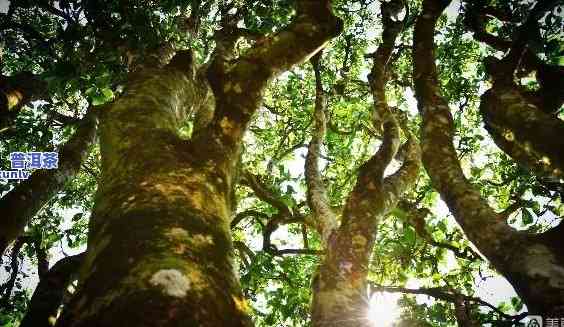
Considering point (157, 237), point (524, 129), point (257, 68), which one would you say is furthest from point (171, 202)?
point (524, 129)

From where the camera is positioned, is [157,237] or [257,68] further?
[257,68]

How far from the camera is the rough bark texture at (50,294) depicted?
5133 mm

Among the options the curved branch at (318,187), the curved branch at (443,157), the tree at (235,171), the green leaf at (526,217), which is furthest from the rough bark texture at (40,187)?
the green leaf at (526,217)

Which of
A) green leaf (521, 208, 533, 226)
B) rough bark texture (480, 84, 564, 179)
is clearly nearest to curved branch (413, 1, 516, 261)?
rough bark texture (480, 84, 564, 179)

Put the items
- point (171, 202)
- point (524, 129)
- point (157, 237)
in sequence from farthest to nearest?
point (524, 129) → point (171, 202) → point (157, 237)

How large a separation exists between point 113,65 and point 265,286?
6.11 meters

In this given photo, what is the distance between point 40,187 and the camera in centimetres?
646

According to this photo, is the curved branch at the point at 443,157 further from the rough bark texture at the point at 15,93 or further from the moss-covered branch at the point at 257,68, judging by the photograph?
the rough bark texture at the point at 15,93

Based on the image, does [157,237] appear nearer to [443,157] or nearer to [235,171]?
[235,171]

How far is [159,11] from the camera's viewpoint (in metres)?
7.51

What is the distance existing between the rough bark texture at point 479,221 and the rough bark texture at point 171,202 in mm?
1484

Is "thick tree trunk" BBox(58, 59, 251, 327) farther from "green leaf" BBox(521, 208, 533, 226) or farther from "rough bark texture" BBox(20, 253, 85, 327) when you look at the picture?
"green leaf" BBox(521, 208, 533, 226)

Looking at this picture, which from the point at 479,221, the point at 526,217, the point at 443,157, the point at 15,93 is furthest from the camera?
the point at 15,93

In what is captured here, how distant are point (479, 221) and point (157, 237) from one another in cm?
234
